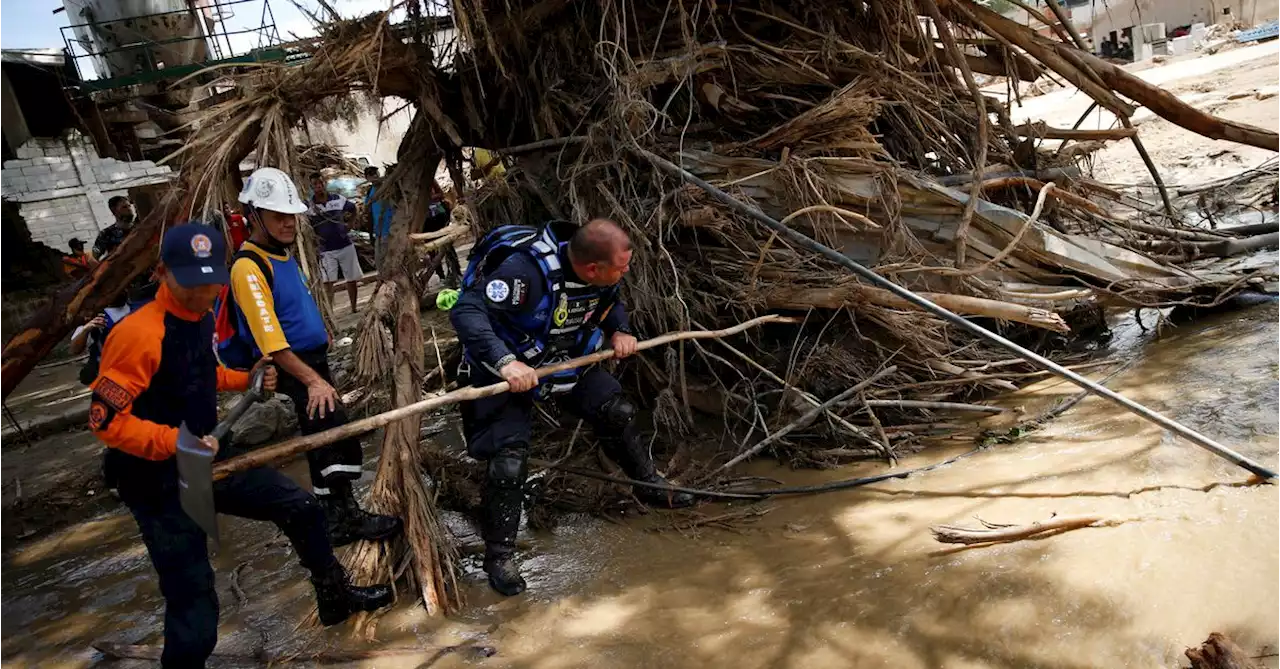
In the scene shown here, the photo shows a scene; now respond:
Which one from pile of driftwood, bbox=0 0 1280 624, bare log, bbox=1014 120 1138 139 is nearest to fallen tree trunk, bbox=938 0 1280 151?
pile of driftwood, bbox=0 0 1280 624

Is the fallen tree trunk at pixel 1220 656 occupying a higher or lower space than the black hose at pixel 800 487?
higher

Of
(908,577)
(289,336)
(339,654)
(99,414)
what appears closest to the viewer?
(99,414)

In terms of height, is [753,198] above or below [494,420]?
above

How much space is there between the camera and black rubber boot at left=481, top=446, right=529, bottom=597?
10.9ft

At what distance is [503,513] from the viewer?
132 inches

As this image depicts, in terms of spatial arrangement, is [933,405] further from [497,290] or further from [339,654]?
[339,654]

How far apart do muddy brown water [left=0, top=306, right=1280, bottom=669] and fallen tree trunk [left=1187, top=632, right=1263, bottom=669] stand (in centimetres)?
10

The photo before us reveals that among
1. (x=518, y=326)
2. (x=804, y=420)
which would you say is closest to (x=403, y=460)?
(x=518, y=326)

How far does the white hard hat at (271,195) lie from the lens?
3.30 m

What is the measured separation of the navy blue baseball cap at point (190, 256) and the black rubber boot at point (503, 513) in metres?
1.37

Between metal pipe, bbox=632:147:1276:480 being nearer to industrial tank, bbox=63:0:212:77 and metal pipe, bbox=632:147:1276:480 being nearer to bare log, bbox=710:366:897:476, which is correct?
bare log, bbox=710:366:897:476

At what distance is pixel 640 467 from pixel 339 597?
1.49m

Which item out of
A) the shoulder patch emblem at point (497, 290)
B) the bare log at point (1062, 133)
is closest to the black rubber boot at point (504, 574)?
the shoulder patch emblem at point (497, 290)

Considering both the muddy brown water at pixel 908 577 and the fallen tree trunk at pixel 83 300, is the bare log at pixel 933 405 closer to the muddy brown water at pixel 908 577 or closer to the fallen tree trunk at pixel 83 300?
the muddy brown water at pixel 908 577
